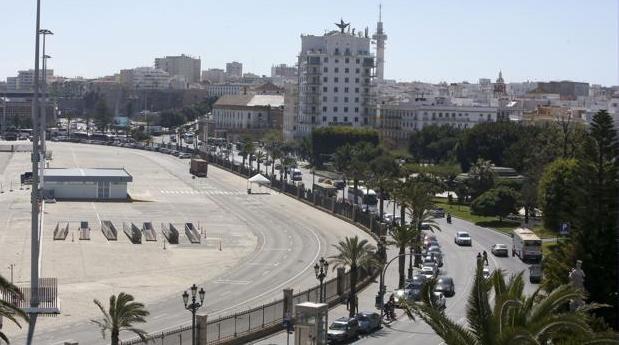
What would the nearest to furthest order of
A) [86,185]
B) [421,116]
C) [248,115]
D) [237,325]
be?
[237,325] < [86,185] < [421,116] < [248,115]

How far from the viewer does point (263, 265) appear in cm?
5169

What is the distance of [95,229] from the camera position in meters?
63.0

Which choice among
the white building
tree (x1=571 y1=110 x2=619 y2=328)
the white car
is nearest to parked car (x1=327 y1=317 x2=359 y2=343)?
tree (x1=571 y1=110 x2=619 y2=328)

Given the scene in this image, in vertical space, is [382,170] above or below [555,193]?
below

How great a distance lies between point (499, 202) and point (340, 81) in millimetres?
67417

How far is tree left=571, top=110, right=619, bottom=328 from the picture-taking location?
35719mm

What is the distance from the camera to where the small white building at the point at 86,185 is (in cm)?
8138

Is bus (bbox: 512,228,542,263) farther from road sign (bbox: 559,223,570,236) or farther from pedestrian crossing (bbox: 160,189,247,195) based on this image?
pedestrian crossing (bbox: 160,189,247,195)

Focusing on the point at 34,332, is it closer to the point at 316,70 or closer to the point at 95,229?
the point at 95,229

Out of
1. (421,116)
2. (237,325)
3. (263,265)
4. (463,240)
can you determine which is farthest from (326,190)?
(421,116)

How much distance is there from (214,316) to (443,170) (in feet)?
184

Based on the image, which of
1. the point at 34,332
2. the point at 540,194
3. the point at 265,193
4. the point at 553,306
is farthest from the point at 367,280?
the point at 265,193

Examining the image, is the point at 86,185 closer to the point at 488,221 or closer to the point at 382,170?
the point at 382,170

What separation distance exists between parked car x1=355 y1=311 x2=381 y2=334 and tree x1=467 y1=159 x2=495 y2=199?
146ft
